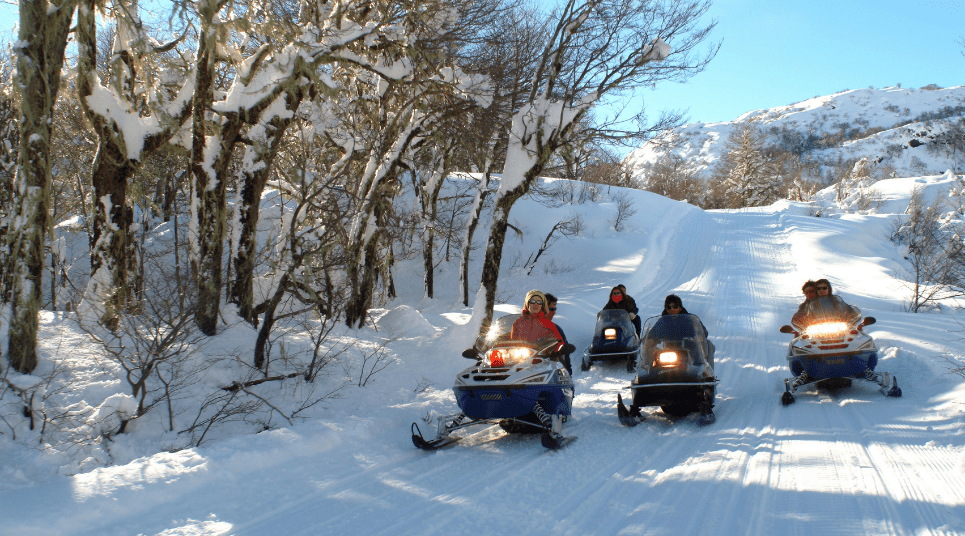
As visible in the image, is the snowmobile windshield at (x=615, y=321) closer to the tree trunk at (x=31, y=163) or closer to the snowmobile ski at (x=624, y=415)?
the snowmobile ski at (x=624, y=415)

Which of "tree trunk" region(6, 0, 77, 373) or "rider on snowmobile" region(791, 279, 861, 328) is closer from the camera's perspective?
"tree trunk" region(6, 0, 77, 373)

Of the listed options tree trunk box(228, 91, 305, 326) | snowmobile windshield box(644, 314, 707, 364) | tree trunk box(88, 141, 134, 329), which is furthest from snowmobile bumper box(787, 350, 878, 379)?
tree trunk box(88, 141, 134, 329)


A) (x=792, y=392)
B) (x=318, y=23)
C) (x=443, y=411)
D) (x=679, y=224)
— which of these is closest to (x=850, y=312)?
(x=792, y=392)

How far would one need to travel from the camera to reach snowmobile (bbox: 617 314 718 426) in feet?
21.6

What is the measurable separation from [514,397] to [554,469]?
0.88 meters

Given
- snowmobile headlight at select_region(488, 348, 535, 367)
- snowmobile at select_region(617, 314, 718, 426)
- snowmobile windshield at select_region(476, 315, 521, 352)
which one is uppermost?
snowmobile windshield at select_region(476, 315, 521, 352)

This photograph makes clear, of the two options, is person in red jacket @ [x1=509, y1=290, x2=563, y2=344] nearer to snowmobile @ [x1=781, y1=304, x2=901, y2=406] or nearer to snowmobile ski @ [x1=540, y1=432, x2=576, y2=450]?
snowmobile ski @ [x1=540, y1=432, x2=576, y2=450]

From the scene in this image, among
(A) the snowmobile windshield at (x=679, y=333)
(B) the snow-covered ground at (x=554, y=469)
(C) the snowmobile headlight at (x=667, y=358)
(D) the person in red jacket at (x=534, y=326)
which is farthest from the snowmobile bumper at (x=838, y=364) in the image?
(D) the person in red jacket at (x=534, y=326)

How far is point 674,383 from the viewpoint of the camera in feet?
21.5

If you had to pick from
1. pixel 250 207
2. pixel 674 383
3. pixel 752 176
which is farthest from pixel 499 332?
pixel 752 176

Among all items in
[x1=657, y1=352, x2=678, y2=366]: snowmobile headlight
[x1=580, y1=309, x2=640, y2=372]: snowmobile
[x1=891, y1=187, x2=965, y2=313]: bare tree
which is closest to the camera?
[x1=657, y1=352, x2=678, y2=366]: snowmobile headlight

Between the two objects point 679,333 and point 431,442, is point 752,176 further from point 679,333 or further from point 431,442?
point 431,442

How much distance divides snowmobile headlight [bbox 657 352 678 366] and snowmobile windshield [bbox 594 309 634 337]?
154 inches

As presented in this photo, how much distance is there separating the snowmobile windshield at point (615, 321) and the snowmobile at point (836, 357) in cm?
356
